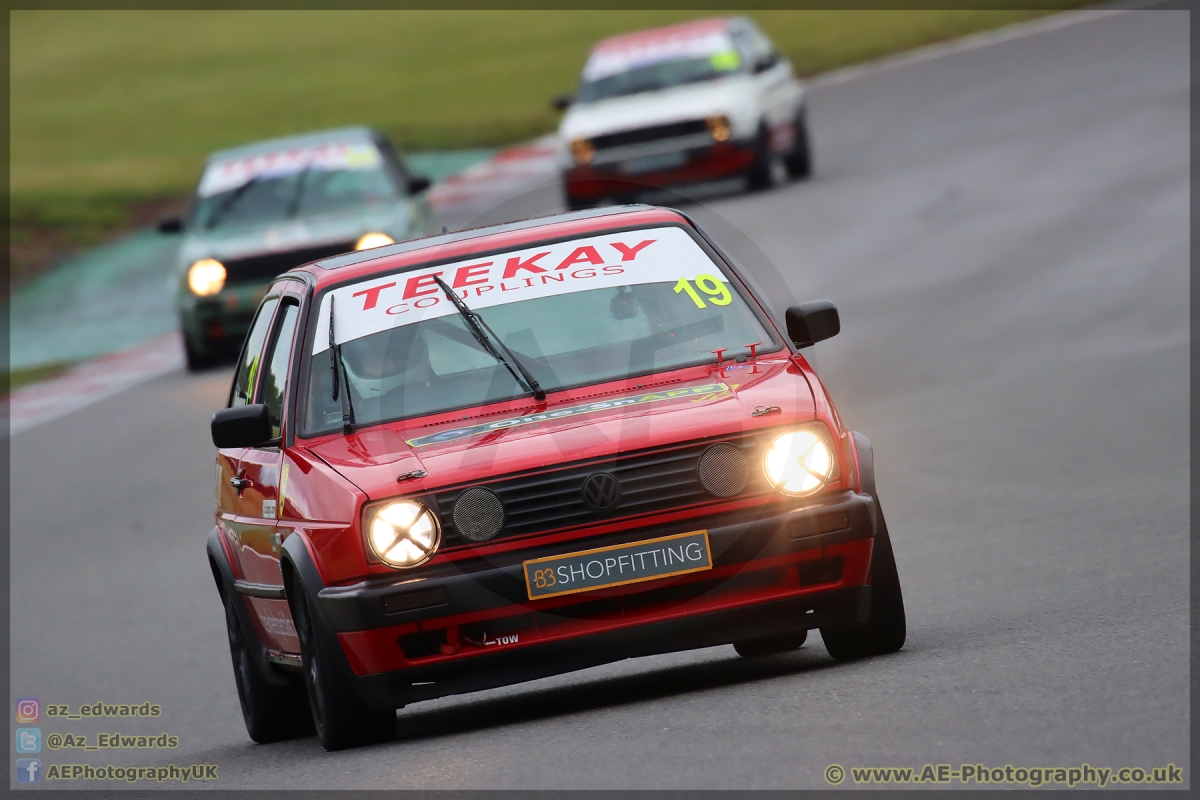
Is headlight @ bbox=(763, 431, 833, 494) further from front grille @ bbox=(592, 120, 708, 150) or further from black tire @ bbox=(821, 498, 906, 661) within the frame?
front grille @ bbox=(592, 120, 708, 150)

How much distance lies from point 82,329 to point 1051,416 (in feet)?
47.5

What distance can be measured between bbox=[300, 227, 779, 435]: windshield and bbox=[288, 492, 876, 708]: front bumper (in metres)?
0.87

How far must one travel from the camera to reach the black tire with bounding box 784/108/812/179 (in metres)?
25.5

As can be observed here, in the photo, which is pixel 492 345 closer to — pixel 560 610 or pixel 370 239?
pixel 560 610

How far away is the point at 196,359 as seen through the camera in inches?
773

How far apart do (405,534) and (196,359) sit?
13384mm

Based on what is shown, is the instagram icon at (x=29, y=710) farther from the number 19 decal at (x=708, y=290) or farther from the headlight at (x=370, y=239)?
the headlight at (x=370, y=239)

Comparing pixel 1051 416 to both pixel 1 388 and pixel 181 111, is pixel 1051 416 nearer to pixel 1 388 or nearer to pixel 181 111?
pixel 1 388

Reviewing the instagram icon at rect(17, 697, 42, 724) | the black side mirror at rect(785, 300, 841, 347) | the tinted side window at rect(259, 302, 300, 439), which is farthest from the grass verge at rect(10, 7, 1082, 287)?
the black side mirror at rect(785, 300, 841, 347)

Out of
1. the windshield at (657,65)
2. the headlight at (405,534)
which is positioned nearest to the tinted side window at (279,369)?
the headlight at (405,534)

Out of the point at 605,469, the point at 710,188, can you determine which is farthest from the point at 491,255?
the point at 710,188

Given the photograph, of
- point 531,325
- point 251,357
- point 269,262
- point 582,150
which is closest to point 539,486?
point 531,325

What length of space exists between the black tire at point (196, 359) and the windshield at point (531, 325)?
471 inches

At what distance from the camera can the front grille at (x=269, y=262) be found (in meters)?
18.3
